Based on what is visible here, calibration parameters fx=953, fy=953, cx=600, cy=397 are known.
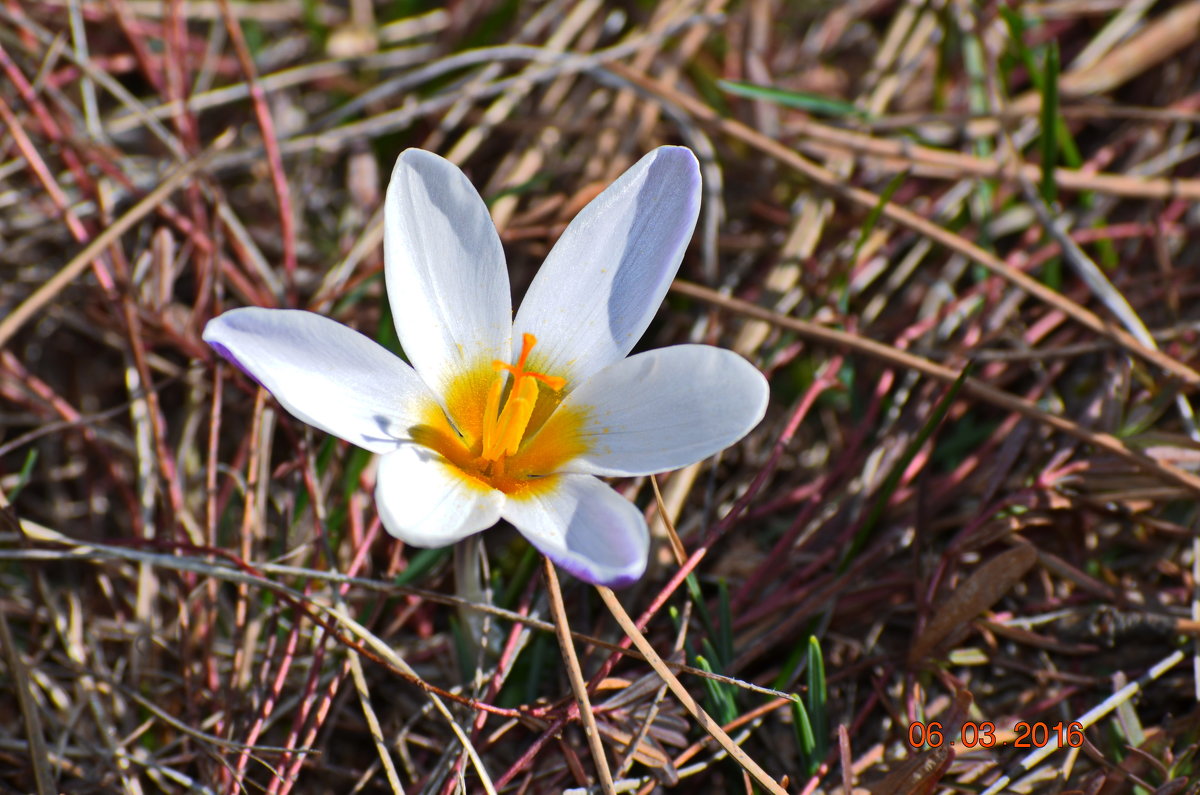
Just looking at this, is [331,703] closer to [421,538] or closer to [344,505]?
[344,505]

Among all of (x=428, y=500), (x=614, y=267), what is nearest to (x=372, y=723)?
(x=428, y=500)

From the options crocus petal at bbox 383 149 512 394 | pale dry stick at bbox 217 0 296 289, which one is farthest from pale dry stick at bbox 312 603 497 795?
pale dry stick at bbox 217 0 296 289

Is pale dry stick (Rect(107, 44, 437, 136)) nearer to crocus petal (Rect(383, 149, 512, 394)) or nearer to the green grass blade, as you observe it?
crocus petal (Rect(383, 149, 512, 394))

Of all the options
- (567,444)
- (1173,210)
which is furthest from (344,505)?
(1173,210)

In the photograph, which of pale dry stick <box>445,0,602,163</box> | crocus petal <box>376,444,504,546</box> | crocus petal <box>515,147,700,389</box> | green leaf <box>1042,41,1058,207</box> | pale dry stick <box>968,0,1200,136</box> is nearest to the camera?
crocus petal <box>376,444,504,546</box>

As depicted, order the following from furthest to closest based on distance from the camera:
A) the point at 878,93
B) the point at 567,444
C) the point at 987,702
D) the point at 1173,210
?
the point at 878,93, the point at 1173,210, the point at 987,702, the point at 567,444

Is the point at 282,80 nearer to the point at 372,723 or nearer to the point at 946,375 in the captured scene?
the point at 372,723

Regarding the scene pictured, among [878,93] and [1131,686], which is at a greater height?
[878,93]

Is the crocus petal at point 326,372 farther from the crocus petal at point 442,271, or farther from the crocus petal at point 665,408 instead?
the crocus petal at point 665,408
